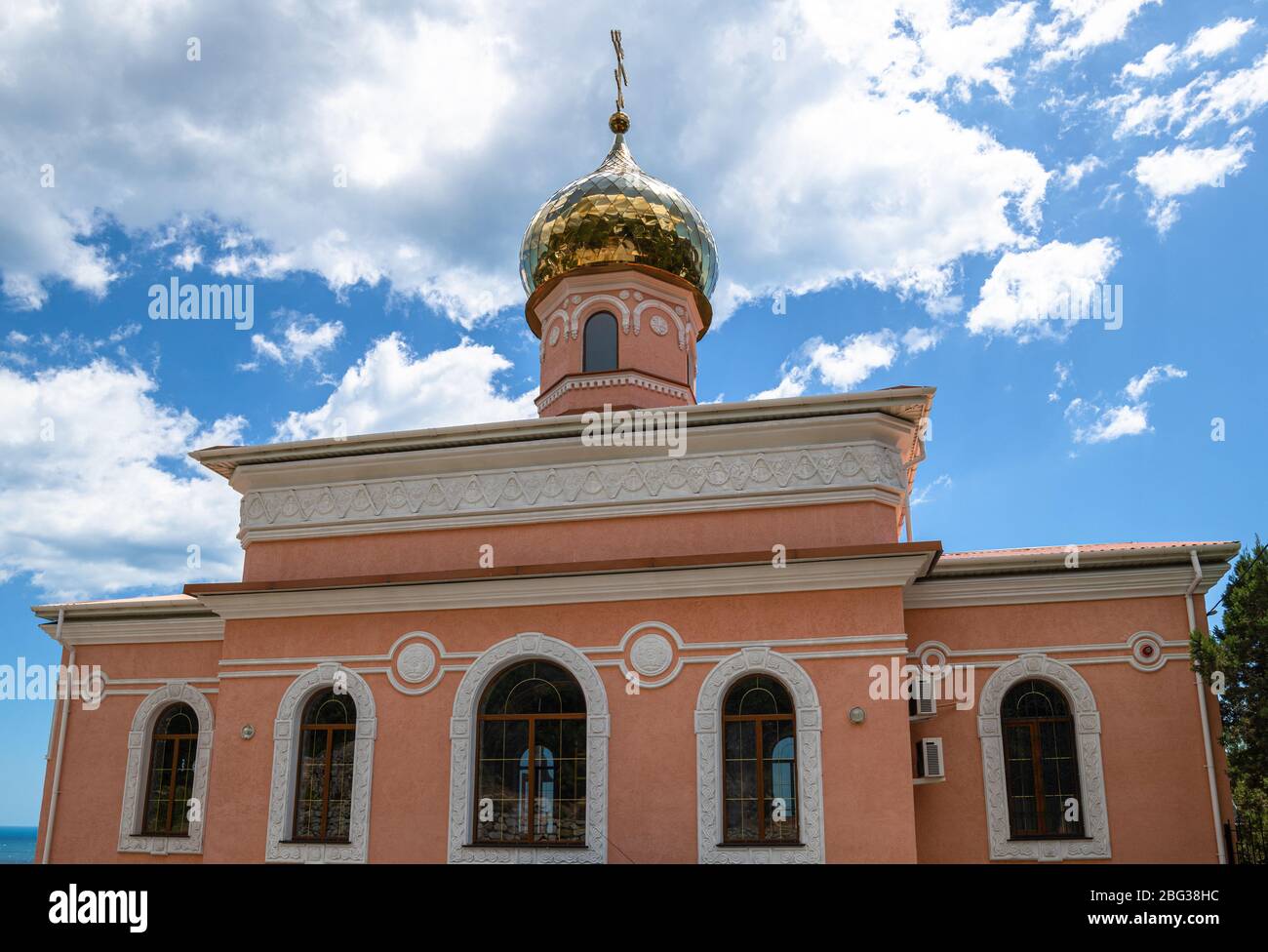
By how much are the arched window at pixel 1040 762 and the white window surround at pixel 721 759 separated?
7.63 ft

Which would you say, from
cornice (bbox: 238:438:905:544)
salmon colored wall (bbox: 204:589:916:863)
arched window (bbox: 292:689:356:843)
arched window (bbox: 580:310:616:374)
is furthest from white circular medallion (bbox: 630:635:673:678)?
arched window (bbox: 580:310:616:374)

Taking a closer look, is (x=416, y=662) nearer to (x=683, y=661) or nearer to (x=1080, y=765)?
(x=683, y=661)

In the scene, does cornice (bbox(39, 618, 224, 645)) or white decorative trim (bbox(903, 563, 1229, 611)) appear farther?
cornice (bbox(39, 618, 224, 645))

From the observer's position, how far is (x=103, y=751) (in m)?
12.6

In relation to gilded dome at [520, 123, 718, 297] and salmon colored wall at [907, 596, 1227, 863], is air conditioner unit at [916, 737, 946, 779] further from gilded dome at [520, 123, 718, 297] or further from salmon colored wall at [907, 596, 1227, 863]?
gilded dome at [520, 123, 718, 297]

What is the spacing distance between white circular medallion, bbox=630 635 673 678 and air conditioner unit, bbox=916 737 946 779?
2.63 metres

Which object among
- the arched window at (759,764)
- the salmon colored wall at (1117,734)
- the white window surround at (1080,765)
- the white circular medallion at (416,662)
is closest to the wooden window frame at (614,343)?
the white circular medallion at (416,662)

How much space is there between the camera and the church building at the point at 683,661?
9461 millimetres

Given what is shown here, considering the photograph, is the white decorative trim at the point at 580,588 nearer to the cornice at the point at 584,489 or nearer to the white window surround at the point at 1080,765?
the cornice at the point at 584,489

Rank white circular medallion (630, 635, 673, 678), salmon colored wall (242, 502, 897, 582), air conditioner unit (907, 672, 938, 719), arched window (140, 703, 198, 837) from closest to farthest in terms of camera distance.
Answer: white circular medallion (630, 635, 673, 678) < air conditioner unit (907, 672, 938, 719) < salmon colored wall (242, 502, 897, 582) < arched window (140, 703, 198, 837)

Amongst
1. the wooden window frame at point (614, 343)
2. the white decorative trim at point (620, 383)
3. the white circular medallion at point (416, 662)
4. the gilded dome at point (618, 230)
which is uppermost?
the gilded dome at point (618, 230)

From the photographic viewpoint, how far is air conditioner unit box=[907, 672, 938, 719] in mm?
9906
